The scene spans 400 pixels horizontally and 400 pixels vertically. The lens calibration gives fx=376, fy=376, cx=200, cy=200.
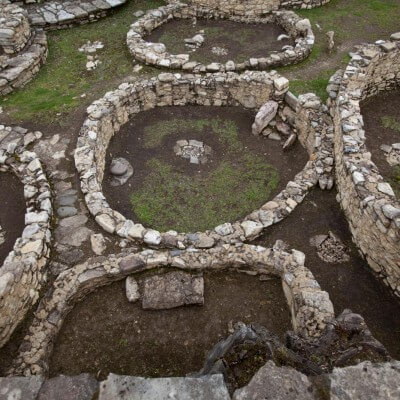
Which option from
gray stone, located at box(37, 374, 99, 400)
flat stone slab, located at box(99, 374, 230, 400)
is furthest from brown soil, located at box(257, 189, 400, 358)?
gray stone, located at box(37, 374, 99, 400)

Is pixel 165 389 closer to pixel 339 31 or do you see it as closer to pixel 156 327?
pixel 156 327

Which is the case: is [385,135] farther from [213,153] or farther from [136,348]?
[136,348]

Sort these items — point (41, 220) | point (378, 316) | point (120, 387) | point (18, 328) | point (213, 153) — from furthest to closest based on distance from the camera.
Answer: point (213, 153) < point (41, 220) < point (378, 316) < point (18, 328) < point (120, 387)

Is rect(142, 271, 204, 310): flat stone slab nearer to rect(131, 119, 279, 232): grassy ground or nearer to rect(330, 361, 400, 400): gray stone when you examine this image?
rect(131, 119, 279, 232): grassy ground

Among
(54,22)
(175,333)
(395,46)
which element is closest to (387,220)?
(175,333)

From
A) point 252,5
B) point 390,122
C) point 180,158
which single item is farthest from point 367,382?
point 252,5

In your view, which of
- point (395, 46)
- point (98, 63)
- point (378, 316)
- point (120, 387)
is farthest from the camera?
point (98, 63)

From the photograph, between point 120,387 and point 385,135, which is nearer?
point 120,387
